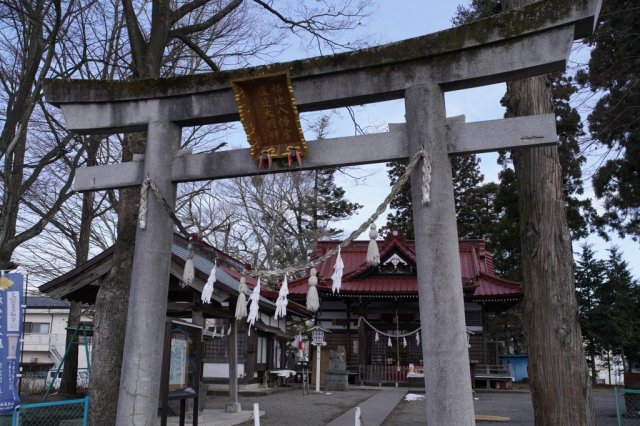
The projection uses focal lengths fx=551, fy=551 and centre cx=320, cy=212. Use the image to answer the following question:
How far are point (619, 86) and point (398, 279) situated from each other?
499 inches

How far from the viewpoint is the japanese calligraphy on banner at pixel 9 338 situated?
6.26m

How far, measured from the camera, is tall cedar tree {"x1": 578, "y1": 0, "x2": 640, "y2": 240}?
13016 millimetres

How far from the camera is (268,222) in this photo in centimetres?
2961

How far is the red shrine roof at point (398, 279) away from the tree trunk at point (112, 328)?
14.6m

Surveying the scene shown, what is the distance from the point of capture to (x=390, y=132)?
5.07m

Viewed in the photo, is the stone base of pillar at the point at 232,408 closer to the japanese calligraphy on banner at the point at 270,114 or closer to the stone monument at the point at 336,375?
the japanese calligraphy on banner at the point at 270,114

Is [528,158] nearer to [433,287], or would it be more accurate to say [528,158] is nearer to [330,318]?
[433,287]

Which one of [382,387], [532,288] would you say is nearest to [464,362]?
[532,288]

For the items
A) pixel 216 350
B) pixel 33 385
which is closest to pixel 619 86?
pixel 216 350

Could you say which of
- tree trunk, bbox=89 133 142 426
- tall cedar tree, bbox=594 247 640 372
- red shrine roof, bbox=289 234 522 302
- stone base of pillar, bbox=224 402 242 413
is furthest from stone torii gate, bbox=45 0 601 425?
tall cedar tree, bbox=594 247 640 372

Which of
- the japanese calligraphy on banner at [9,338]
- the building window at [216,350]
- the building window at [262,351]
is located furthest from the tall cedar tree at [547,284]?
the building window at [262,351]

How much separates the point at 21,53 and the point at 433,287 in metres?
12.2

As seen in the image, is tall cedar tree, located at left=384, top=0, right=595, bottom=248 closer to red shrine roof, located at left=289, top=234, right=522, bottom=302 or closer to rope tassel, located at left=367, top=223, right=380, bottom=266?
red shrine roof, located at left=289, top=234, right=522, bottom=302

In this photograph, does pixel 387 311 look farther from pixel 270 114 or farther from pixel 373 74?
pixel 373 74
